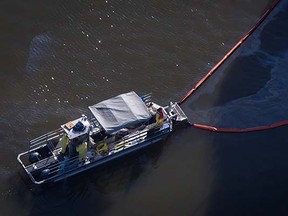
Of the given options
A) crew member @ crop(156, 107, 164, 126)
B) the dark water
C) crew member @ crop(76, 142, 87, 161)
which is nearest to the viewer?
crew member @ crop(76, 142, 87, 161)

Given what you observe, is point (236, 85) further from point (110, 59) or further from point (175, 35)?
point (110, 59)

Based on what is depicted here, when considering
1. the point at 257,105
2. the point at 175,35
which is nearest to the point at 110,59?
the point at 175,35

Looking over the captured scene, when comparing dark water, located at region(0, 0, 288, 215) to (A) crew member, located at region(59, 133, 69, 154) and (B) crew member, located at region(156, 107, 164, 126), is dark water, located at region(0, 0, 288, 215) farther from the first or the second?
(A) crew member, located at region(59, 133, 69, 154)

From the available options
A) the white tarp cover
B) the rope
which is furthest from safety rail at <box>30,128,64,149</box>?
the rope

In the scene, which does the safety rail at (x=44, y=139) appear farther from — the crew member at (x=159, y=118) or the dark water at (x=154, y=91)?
the crew member at (x=159, y=118)

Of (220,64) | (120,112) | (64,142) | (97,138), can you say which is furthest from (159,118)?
(220,64)

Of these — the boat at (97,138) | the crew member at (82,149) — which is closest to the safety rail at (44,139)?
the boat at (97,138)

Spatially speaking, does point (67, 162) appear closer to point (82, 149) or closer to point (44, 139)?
point (82, 149)
